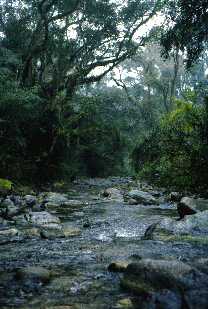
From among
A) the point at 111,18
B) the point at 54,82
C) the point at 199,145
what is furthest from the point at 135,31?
the point at 199,145

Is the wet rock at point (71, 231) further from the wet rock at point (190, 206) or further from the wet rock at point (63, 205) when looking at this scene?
the wet rock at point (63, 205)

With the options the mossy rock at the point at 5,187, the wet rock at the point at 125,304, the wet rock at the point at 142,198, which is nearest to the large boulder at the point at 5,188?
the mossy rock at the point at 5,187

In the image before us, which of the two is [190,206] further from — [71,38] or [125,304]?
[71,38]

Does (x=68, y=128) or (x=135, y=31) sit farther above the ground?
(x=135, y=31)

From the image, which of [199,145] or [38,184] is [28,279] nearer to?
[199,145]

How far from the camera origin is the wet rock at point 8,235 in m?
5.76

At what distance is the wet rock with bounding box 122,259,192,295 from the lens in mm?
3174

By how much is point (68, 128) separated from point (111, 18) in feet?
26.1

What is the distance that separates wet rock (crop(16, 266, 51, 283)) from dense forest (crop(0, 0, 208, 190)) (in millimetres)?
6533

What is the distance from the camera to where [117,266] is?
4.11 m

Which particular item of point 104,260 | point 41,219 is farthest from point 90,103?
point 104,260

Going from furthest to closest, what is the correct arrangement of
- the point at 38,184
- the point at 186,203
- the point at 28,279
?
1. the point at 38,184
2. the point at 186,203
3. the point at 28,279

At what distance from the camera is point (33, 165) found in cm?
1738

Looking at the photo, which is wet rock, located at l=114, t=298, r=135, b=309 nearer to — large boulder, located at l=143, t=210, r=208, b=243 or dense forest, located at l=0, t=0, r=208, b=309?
dense forest, located at l=0, t=0, r=208, b=309
